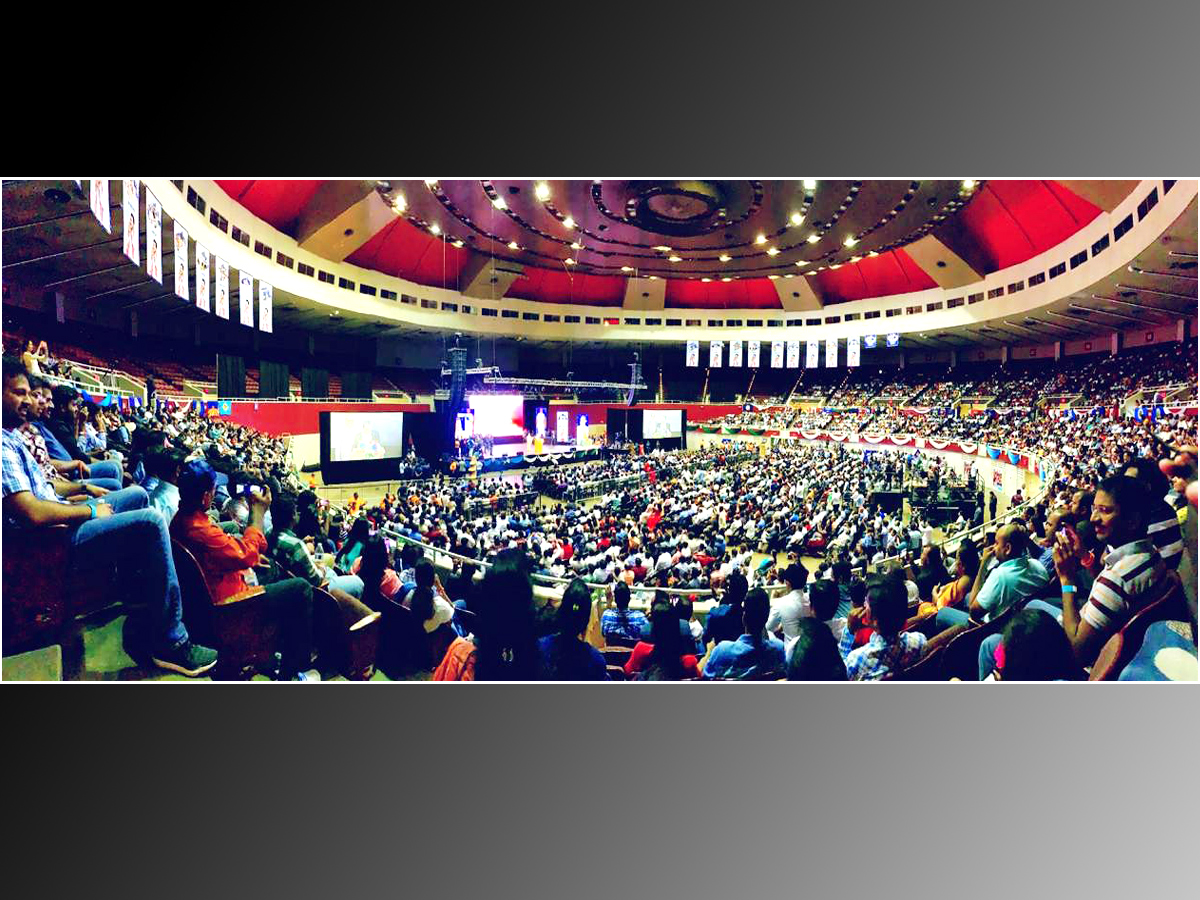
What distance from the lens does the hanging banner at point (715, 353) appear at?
18.6ft

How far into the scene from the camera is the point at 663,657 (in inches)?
190

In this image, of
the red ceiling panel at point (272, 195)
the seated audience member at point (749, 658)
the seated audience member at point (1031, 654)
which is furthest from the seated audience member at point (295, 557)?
the seated audience member at point (1031, 654)

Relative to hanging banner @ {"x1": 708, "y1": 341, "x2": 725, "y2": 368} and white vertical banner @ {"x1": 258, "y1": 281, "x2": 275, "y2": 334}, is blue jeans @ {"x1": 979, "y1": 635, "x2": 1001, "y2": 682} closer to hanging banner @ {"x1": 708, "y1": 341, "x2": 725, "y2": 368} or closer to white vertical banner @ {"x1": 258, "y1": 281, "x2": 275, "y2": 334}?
hanging banner @ {"x1": 708, "y1": 341, "x2": 725, "y2": 368}

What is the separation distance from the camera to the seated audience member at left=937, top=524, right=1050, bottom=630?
16.1 ft

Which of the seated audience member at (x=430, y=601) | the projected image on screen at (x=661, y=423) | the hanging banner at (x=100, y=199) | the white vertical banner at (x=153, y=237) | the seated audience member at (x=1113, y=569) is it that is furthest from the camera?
the projected image on screen at (x=661, y=423)

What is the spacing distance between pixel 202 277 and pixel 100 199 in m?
0.82

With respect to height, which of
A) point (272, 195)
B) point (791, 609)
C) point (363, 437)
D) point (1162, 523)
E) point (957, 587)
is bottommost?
point (791, 609)

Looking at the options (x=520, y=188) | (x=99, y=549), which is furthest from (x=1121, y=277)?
(x=99, y=549)

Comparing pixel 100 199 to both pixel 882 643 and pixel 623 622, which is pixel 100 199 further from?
pixel 882 643

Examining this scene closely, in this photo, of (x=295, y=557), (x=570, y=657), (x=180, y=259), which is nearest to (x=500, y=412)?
(x=295, y=557)

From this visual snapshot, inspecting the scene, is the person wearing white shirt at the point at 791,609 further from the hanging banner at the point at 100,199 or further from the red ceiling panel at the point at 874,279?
the hanging banner at the point at 100,199

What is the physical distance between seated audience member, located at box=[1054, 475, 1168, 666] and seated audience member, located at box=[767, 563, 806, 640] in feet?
6.79

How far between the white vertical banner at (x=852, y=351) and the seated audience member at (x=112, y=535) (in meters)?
6.47

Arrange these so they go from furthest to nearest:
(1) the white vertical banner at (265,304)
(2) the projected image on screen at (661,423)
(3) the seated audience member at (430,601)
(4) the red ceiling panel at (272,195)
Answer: (2) the projected image on screen at (661,423), (1) the white vertical banner at (265,304), (3) the seated audience member at (430,601), (4) the red ceiling panel at (272,195)
